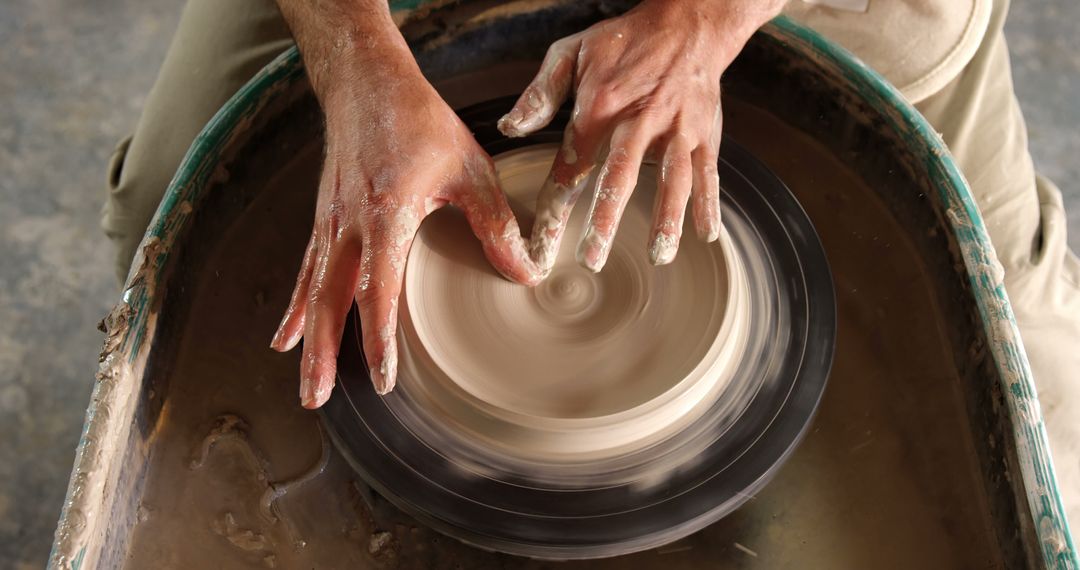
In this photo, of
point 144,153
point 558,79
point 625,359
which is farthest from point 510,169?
point 144,153

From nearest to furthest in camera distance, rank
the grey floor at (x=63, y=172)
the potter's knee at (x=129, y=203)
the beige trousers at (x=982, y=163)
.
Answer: the beige trousers at (x=982, y=163) < the potter's knee at (x=129, y=203) < the grey floor at (x=63, y=172)

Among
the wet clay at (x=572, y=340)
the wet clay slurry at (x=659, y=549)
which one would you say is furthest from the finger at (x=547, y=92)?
the wet clay slurry at (x=659, y=549)

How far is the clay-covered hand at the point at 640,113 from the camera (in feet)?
3.83

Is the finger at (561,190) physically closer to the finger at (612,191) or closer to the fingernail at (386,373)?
the finger at (612,191)

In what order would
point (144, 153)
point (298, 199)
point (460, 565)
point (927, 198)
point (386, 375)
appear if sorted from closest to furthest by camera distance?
1. point (386, 375)
2. point (460, 565)
3. point (927, 198)
4. point (298, 199)
5. point (144, 153)

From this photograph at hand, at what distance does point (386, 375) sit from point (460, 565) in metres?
0.32

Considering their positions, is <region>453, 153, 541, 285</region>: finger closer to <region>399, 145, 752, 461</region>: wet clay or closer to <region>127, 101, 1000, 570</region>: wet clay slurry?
<region>399, 145, 752, 461</region>: wet clay

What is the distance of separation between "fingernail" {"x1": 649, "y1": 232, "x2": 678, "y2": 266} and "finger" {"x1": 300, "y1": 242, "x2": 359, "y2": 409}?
383 millimetres

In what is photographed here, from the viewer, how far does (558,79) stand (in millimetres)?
1315

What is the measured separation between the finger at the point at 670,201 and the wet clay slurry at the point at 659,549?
37 cm

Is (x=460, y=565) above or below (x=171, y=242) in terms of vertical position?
below

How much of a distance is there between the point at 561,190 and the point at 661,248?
17 centimetres

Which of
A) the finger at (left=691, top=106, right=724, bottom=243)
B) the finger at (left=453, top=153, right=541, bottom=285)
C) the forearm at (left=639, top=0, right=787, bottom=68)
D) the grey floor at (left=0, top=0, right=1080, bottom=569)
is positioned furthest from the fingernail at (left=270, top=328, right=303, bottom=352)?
the grey floor at (left=0, top=0, right=1080, bottom=569)

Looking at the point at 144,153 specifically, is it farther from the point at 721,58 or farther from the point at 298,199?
the point at 721,58
